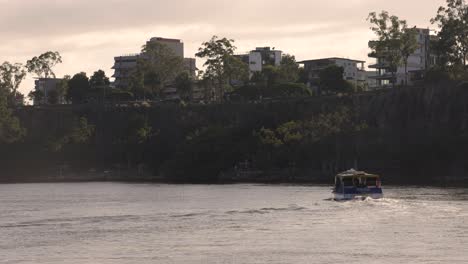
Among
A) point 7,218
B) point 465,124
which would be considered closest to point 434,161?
point 465,124

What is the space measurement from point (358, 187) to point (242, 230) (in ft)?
114

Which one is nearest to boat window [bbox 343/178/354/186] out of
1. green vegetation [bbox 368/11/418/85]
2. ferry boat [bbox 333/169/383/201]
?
ferry boat [bbox 333/169/383/201]

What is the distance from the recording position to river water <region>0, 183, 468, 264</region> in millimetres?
62406

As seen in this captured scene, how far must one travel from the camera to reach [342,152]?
609 feet

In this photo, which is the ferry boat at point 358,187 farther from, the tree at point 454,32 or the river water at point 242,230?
the tree at point 454,32

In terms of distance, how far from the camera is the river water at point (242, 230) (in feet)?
205

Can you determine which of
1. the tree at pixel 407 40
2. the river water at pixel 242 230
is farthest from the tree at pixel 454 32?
the river water at pixel 242 230

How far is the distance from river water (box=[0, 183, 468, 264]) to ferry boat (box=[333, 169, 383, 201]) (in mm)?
2136

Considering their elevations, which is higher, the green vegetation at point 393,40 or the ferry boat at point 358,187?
the green vegetation at point 393,40

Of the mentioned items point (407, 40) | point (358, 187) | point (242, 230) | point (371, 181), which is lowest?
point (242, 230)

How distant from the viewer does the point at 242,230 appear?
7869cm

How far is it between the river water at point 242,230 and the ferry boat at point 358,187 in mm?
2136

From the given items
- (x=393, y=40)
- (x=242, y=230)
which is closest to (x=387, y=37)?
(x=393, y=40)

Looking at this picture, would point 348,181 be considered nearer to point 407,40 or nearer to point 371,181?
point 371,181
